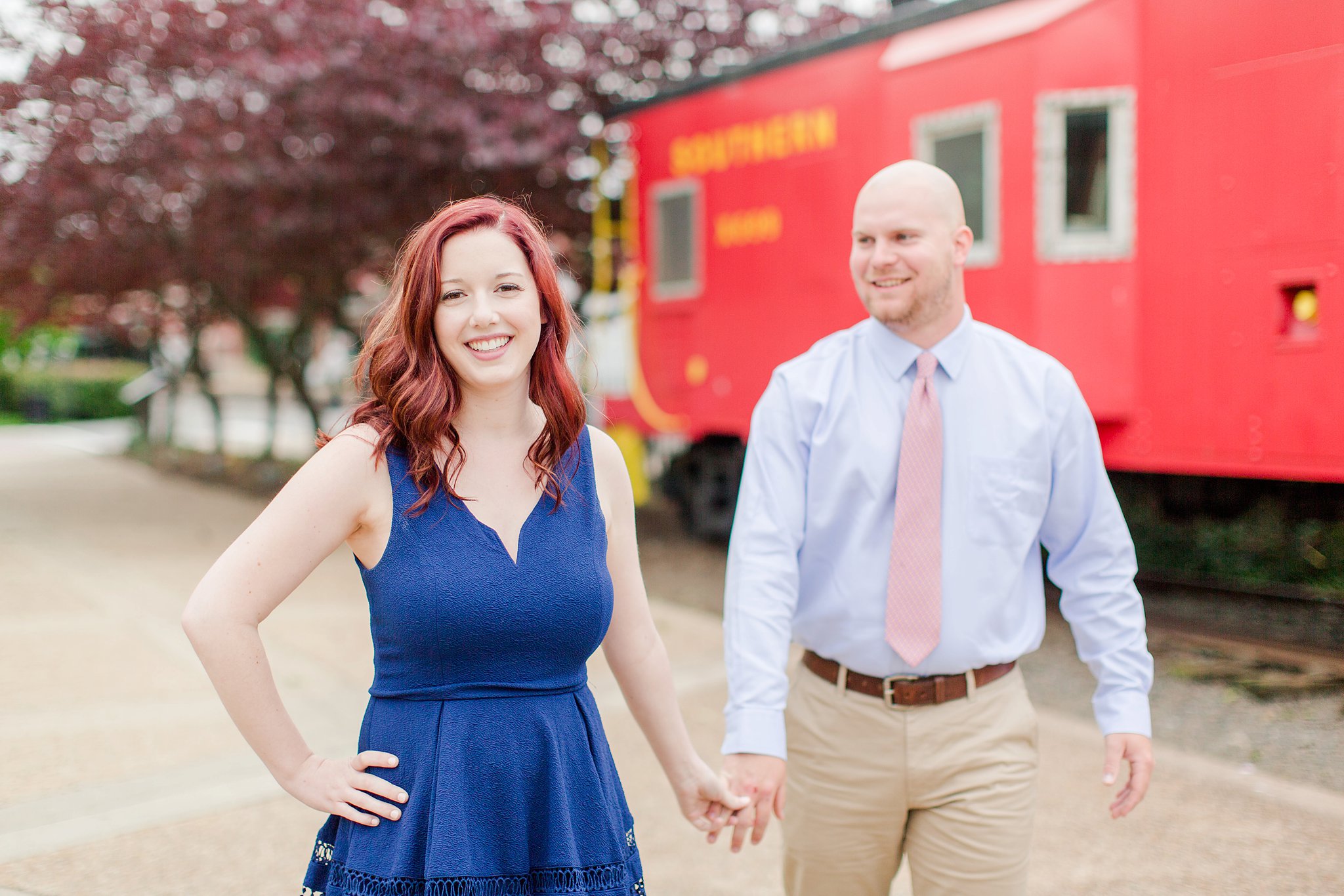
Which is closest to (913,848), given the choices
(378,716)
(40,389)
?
(378,716)

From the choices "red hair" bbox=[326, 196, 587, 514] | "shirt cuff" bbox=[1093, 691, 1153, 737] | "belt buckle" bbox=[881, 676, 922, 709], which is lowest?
"shirt cuff" bbox=[1093, 691, 1153, 737]

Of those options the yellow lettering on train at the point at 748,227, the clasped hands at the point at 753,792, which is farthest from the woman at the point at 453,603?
A: the yellow lettering on train at the point at 748,227

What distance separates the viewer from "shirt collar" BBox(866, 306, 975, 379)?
8.28 ft

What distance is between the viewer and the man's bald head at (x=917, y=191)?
8.00 ft

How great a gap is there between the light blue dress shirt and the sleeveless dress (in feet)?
1.75

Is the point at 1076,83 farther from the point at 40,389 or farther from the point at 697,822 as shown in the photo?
Result: the point at 40,389

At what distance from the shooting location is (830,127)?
24.3 ft

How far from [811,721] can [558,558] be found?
869mm

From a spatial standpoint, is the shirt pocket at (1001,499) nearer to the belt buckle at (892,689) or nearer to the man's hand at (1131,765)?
the belt buckle at (892,689)

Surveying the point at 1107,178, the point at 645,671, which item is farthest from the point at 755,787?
the point at 1107,178

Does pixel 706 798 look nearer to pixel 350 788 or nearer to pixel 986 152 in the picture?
pixel 350 788

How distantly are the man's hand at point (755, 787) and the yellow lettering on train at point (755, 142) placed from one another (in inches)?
227

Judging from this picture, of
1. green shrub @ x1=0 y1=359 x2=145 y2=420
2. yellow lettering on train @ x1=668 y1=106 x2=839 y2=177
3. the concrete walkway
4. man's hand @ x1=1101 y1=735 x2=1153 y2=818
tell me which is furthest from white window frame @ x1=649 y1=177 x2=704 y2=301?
green shrub @ x1=0 y1=359 x2=145 y2=420

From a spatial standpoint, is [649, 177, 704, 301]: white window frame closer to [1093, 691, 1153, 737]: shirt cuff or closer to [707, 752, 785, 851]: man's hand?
[1093, 691, 1153, 737]: shirt cuff
